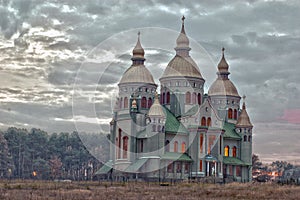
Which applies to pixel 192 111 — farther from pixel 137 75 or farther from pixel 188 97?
pixel 137 75

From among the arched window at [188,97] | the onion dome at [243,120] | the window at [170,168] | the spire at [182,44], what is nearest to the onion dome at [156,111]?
the window at [170,168]

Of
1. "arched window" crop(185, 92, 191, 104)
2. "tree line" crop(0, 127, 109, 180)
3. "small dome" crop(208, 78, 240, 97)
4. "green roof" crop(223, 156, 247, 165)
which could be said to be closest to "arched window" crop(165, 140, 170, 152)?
"arched window" crop(185, 92, 191, 104)

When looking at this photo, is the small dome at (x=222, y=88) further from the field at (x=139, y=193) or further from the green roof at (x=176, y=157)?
the field at (x=139, y=193)

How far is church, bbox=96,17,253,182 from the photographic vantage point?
83125mm

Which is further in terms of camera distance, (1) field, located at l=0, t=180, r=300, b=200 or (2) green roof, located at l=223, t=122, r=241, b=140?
(2) green roof, located at l=223, t=122, r=241, b=140

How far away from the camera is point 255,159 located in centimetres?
14388

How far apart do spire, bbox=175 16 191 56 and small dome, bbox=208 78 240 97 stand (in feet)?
33.2

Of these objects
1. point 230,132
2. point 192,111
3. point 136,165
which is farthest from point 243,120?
point 136,165

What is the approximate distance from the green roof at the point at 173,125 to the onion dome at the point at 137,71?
6.77m

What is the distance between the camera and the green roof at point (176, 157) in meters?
82.6

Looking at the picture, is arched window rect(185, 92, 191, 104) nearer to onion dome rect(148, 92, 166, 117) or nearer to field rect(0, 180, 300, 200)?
onion dome rect(148, 92, 166, 117)

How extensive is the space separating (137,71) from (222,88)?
1896cm

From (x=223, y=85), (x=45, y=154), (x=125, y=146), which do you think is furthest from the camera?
(x=45, y=154)

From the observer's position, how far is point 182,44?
97.1 metres
